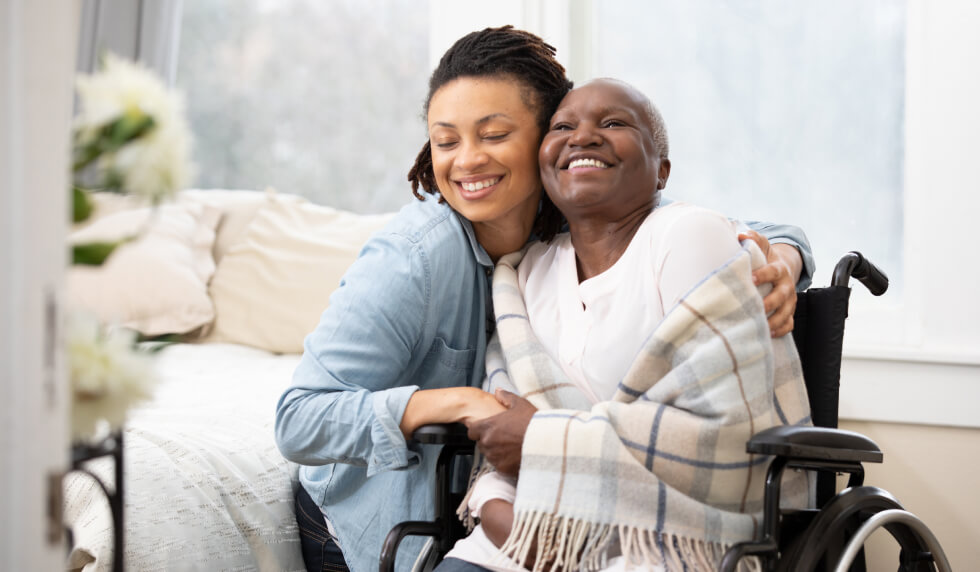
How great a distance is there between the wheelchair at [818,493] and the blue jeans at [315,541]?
0.27 meters

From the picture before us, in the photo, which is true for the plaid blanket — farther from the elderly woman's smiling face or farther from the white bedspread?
the white bedspread

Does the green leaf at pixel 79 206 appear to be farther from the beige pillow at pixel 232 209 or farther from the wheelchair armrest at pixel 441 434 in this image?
the beige pillow at pixel 232 209

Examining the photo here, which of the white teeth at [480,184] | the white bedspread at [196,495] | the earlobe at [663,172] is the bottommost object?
the white bedspread at [196,495]

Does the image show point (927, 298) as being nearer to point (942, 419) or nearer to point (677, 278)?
point (942, 419)

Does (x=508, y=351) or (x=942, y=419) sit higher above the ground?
(x=508, y=351)

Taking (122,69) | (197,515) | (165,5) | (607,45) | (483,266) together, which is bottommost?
(197,515)

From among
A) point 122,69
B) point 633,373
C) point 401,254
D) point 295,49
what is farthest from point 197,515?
point 295,49

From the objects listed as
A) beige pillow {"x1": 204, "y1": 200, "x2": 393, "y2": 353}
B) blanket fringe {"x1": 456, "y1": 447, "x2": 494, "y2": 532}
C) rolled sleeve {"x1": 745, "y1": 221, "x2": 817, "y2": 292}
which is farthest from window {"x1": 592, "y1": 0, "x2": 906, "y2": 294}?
blanket fringe {"x1": 456, "y1": 447, "x2": 494, "y2": 532}

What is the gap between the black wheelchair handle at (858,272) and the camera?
1.40 meters

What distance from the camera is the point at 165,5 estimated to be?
3.11m

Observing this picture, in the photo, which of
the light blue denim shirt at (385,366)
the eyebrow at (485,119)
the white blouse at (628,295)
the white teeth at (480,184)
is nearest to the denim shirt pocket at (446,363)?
the light blue denim shirt at (385,366)

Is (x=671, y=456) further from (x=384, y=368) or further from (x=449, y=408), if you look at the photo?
(x=384, y=368)

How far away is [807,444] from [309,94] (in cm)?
259

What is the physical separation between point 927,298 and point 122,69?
75.6 inches
